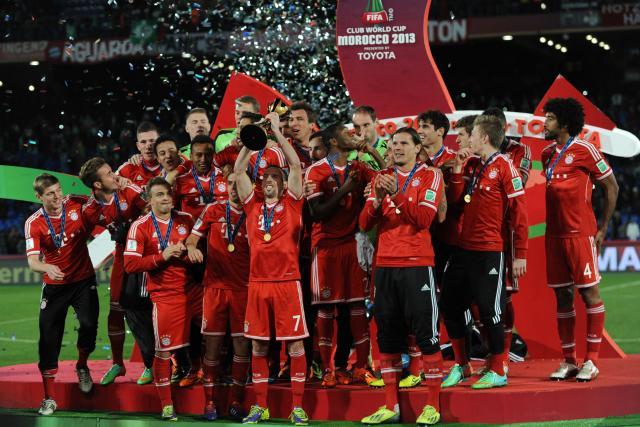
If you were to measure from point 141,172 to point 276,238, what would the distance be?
5.70ft

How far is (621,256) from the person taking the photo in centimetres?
1825

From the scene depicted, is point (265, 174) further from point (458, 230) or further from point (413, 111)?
point (413, 111)

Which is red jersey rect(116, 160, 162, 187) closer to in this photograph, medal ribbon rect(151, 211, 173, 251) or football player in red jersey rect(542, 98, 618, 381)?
medal ribbon rect(151, 211, 173, 251)

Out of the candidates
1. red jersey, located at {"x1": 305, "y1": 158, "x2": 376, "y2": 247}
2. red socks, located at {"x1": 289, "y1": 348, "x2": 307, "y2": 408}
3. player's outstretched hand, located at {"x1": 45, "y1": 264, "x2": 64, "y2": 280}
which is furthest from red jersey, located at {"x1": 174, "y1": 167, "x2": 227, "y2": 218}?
red socks, located at {"x1": 289, "y1": 348, "x2": 307, "y2": 408}

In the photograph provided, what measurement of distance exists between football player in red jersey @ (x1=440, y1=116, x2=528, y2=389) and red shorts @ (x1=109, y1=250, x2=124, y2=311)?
2.41 m

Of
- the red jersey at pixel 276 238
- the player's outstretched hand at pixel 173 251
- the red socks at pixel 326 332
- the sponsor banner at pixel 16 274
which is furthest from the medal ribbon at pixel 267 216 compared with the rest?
→ the sponsor banner at pixel 16 274

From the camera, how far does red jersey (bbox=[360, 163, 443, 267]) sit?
5.80m

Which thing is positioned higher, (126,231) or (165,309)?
(126,231)

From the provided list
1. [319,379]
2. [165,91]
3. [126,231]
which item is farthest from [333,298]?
[165,91]

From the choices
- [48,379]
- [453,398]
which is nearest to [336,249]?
[453,398]

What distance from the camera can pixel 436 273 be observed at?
6633 millimetres

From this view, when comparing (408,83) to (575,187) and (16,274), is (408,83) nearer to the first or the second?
(575,187)

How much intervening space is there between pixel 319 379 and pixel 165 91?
20676mm

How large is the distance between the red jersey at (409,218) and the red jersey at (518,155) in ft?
3.69
